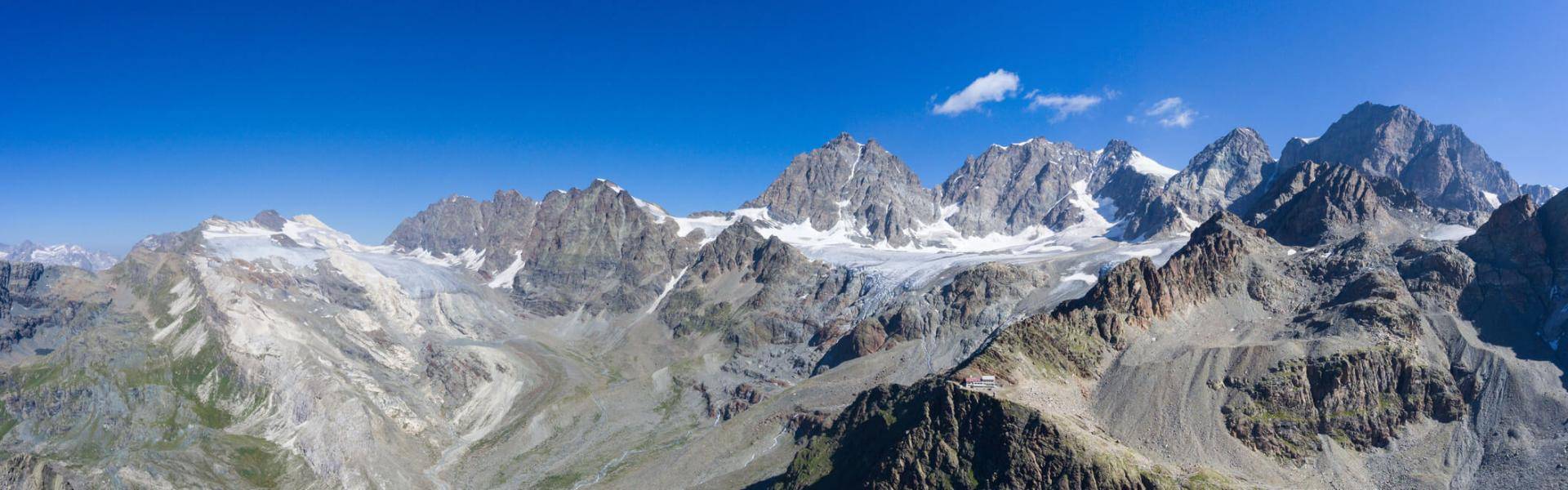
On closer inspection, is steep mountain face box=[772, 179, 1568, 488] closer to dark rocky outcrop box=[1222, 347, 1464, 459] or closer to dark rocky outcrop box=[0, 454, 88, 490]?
dark rocky outcrop box=[1222, 347, 1464, 459]

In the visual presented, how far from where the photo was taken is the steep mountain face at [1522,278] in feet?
420

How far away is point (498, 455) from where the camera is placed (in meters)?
194

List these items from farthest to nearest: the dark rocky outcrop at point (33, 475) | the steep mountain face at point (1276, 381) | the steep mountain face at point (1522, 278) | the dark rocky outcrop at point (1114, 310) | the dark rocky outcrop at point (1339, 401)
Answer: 1. the dark rocky outcrop at point (33, 475)
2. the steep mountain face at point (1522, 278)
3. the dark rocky outcrop at point (1114, 310)
4. the dark rocky outcrop at point (1339, 401)
5. the steep mountain face at point (1276, 381)

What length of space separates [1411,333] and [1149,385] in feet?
159

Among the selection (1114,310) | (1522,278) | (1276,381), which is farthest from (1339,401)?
(1522,278)

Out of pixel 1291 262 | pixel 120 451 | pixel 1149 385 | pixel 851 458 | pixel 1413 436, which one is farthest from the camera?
pixel 120 451

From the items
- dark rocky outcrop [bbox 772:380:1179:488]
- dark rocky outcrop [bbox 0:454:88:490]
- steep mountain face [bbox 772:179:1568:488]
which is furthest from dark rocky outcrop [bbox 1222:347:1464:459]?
dark rocky outcrop [bbox 0:454:88:490]

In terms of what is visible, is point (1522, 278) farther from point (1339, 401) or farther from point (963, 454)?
point (963, 454)

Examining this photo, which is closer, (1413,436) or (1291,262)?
(1413,436)

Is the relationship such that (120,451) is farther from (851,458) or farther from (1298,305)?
(1298,305)

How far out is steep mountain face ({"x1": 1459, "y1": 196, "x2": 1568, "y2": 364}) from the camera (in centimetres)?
12812

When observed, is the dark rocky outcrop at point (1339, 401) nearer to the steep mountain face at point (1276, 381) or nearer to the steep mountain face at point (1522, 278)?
the steep mountain face at point (1276, 381)

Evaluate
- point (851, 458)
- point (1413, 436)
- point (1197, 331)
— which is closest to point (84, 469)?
point (851, 458)

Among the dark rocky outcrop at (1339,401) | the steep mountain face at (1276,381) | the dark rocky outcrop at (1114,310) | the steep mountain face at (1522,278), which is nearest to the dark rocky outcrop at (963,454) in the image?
the steep mountain face at (1276,381)
